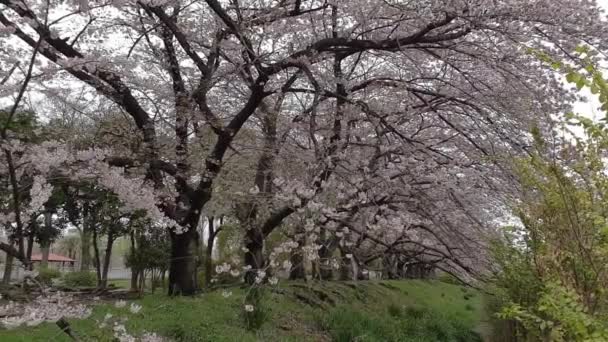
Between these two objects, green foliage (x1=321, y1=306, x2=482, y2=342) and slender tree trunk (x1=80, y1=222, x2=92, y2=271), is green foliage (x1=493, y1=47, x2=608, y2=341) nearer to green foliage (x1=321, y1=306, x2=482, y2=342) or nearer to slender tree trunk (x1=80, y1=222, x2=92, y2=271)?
green foliage (x1=321, y1=306, x2=482, y2=342)

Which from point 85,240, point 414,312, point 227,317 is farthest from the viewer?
point 85,240

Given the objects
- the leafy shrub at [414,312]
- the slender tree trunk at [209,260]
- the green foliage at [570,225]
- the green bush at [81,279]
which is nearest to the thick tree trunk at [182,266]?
the slender tree trunk at [209,260]

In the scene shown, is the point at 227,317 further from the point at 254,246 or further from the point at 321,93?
the point at 321,93

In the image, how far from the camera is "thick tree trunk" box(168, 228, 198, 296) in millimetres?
9202

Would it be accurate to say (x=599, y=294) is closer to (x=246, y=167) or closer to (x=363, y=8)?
(x=363, y=8)

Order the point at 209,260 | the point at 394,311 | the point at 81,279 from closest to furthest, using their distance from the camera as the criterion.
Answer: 1. the point at 394,311
2. the point at 209,260
3. the point at 81,279

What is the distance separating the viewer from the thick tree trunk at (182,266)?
9.20m

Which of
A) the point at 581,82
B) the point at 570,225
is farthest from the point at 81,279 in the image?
the point at 581,82

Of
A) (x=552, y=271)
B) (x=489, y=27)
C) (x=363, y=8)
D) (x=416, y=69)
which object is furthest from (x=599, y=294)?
(x=416, y=69)

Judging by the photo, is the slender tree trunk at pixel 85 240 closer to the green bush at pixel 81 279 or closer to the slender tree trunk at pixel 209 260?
the green bush at pixel 81 279

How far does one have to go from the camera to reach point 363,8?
24.4 feet

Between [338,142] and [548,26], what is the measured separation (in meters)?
3.59

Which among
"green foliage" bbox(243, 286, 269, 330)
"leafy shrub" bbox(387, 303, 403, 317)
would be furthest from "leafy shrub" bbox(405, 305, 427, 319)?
"green foliage" bbox(243, 286, 269, 330)

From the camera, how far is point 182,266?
9.56 m
